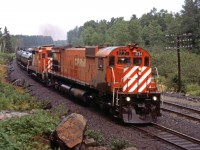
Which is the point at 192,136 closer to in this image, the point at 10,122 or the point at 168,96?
the point at 10,122

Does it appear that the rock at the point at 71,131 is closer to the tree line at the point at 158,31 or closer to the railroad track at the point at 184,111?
the railroad track at the point at 184,111

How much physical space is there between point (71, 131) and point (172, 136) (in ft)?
14.0

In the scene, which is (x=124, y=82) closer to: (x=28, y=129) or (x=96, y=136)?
(x=96, y=136)

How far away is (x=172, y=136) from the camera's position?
43.2 feet

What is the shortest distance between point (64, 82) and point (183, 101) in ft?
25.7

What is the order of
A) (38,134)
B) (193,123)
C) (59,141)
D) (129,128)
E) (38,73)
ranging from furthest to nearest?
1. (38,73)
2. (193,123)
3. (129,128)
4. (38,134)
5. (59,141)

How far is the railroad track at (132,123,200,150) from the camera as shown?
1180 centimetres

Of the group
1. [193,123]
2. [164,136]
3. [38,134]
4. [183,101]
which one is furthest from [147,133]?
[183,101]

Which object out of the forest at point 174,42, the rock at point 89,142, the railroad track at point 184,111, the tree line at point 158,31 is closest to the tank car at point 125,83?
the railroad track at point 184,111

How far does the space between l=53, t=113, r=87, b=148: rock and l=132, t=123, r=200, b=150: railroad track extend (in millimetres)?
3098

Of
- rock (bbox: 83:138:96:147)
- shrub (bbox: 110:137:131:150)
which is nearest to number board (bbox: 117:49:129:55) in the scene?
rock (bbox: 83:138:96:147)

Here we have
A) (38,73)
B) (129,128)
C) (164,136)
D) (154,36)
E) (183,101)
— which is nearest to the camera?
Answer: (164,136)

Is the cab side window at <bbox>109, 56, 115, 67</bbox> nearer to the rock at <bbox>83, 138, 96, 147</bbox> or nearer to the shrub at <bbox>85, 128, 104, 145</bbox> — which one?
the shrub at <bbox>85, 128, 104, 145</bbox>

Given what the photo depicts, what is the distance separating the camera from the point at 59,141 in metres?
10.3
